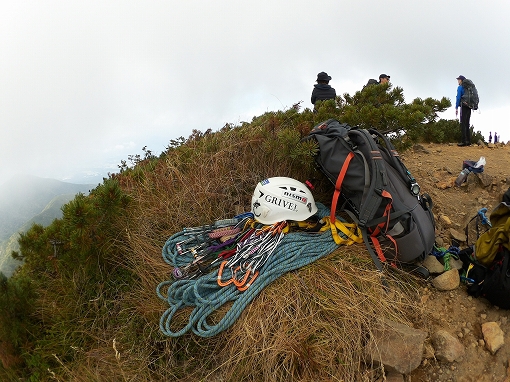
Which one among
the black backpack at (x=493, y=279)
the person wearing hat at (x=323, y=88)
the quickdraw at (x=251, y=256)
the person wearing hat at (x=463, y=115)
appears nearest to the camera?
the black backpack at (x=493, y=279)

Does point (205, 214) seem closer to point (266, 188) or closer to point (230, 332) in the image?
point (266, 188)

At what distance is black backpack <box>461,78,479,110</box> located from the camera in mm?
6082

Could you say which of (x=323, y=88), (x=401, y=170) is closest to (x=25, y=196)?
(x=323, y=88)

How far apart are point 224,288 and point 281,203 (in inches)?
33.0

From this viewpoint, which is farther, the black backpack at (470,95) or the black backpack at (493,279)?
the black backpack at (470,95)

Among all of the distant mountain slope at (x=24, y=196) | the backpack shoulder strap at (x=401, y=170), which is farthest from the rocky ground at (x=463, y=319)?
the distant mountain slope at (x=24, y=196)

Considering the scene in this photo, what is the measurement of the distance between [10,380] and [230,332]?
1.63 metres

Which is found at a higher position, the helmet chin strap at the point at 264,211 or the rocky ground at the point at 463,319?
the helmet chin strap at the point at 264,211

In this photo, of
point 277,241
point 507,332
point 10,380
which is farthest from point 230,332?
point 507,332

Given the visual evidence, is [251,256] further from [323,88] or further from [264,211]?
[323,88]

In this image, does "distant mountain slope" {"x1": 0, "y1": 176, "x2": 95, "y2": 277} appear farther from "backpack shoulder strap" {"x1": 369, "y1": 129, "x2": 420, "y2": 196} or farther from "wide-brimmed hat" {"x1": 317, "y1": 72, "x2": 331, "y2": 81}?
"backpack shoulder strap" {"x1": 369, "y1": 129, "x2": 420, "y2": 196}

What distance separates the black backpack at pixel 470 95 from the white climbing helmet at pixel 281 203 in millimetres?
5458

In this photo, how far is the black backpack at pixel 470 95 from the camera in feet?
20.0

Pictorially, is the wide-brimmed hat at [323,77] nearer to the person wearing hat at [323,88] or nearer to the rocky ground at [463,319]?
the person wearing hat at [323,88]
